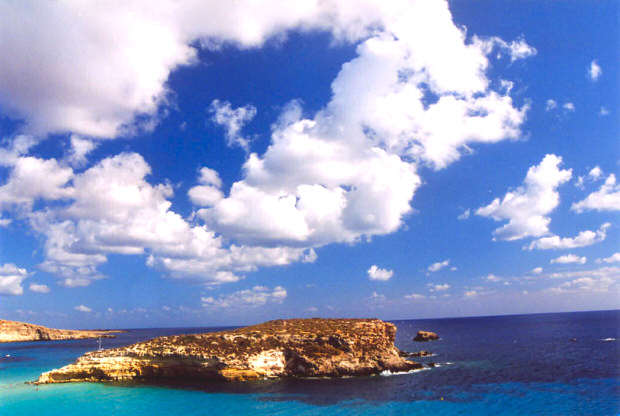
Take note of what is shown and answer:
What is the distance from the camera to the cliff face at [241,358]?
2190 inches

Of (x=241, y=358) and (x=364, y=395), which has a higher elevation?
(x=241, y=358)

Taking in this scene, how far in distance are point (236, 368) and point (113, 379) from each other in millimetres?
19352

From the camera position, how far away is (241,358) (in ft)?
183

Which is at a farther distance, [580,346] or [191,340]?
[580,346]

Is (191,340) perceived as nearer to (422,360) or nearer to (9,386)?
(9,386)

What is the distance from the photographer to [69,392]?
49.5 metres

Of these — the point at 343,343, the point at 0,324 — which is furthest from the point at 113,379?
the point at 0,324

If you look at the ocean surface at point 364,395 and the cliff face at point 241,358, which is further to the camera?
the cliff face at point 241,358

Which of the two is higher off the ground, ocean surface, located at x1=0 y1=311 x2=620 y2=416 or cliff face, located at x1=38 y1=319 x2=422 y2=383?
cliff face, located at x1=38 y1=319 x2=422 y2=383

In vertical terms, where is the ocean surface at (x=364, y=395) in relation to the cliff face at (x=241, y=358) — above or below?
below

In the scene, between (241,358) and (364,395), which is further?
(241,358)

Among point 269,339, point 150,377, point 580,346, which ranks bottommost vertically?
point 580,346

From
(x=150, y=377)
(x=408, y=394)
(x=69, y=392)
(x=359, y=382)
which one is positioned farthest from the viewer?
(x=150, y=377)

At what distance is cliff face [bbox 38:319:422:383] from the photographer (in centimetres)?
5562
